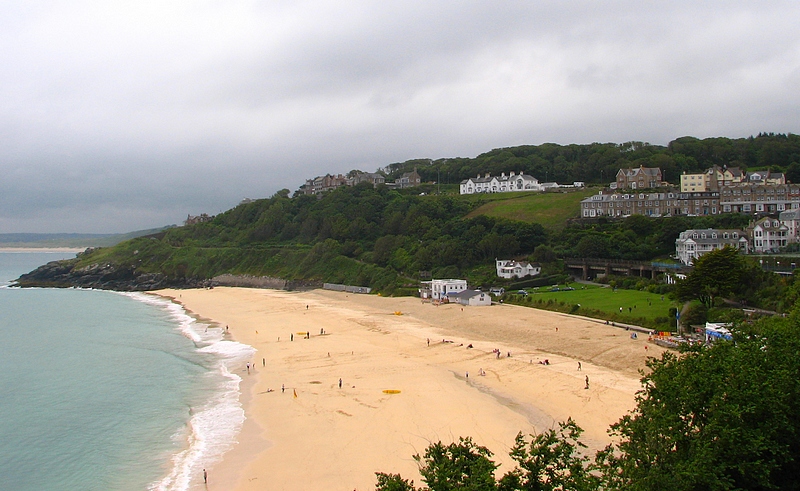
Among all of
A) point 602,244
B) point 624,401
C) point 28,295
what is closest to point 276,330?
point 624,401

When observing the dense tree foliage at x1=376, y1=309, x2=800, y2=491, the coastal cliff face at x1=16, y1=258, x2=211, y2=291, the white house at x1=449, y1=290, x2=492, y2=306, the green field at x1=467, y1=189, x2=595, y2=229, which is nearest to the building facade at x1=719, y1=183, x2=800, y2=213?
the green field at x1=467, y1=189, x2=595, y2=229

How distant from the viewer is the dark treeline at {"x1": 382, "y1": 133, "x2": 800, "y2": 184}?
257ft

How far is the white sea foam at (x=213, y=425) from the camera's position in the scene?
17141 mm

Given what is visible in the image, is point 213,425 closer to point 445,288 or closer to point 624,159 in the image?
point 445,288

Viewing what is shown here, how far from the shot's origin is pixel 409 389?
24.3m

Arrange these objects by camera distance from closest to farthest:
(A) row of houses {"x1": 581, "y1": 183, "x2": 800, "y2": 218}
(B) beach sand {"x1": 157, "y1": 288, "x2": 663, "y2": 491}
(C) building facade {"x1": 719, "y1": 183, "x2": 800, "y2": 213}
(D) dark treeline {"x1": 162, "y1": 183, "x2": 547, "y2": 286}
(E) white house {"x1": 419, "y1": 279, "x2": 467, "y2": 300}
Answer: (B) beach sand {"x1": 157, "y1": 288, "x2": 663, "y2": 491} → (E) white house {"x1": 419, "y1": 279, "x2": 467, "y2": 300} → (C) building facade {"x1": 719, "y1": 183, "x2": 800, "y2": 213} → (A) row of houses {"x1": 581, "y1": 183, "x2": 800, "y2": 218} → (D) dark treeline {"x1": 162, "y1": 183, "x2": 547, "y2": 286}

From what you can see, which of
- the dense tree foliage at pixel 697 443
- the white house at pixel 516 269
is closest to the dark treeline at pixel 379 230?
the white house at pixel 516 269

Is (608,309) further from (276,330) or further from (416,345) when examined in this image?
(276,330)

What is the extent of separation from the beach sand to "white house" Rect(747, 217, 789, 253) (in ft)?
72.4

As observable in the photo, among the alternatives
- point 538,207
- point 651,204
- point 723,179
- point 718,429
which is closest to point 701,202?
point 651,204

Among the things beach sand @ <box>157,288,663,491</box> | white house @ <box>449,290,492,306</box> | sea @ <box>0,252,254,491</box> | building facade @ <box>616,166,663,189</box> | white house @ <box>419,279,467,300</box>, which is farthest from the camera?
building facade @ <box>616,166,663,189</box>

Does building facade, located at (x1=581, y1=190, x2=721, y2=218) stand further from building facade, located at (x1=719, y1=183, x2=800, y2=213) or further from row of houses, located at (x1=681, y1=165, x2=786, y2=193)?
row of houses, located at (x1=681, y1=165, x2=786, y2=193)

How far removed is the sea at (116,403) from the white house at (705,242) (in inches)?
1383

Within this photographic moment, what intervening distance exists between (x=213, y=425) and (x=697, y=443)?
16929 millimetres
